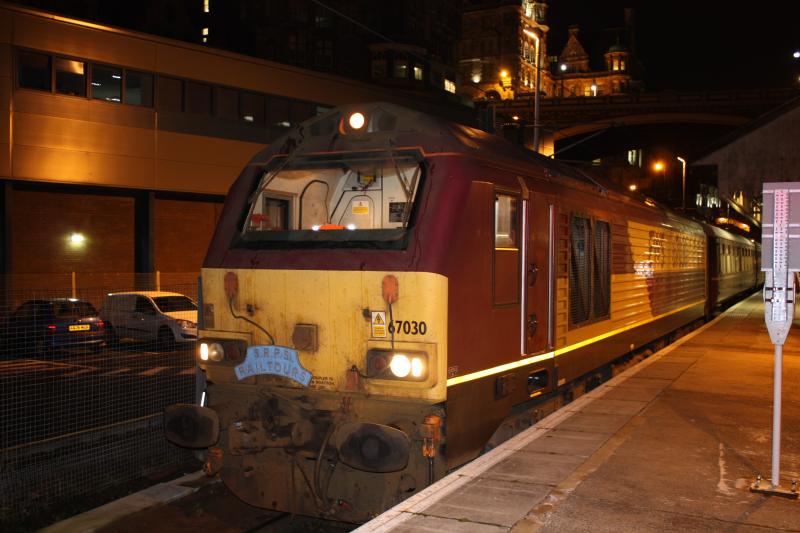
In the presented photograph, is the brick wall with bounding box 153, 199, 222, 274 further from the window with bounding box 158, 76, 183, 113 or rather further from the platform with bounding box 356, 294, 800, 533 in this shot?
the platform with bounding box 356, 294, 800, 533

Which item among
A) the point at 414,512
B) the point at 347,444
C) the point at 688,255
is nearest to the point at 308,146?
the point at 347,444

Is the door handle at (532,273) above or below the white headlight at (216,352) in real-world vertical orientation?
above

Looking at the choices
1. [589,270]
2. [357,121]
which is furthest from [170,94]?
[357,121]

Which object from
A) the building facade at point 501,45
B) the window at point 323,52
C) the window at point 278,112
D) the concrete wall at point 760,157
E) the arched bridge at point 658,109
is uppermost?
the building facade at point 501,45

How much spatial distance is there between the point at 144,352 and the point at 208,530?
3.67 meters

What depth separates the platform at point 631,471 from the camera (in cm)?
504

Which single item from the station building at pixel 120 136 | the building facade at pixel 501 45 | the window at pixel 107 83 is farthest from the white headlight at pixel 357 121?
the building facade at pixel 501 45

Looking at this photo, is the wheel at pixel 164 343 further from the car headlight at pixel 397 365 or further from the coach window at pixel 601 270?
the coach window at pixel 601 270

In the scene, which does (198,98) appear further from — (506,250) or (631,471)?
(631,471)

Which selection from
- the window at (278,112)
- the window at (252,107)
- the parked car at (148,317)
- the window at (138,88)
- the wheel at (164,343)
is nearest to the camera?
the parked car at (148,317)

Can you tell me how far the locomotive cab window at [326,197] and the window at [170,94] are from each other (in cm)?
2400

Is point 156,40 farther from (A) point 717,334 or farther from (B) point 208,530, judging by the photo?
(B) point 208,530

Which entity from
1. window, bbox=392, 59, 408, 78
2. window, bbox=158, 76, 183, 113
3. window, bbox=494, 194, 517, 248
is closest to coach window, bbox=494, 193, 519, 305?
window, bbox=494, 194, 517, 248

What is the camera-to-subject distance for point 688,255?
16.5 m
